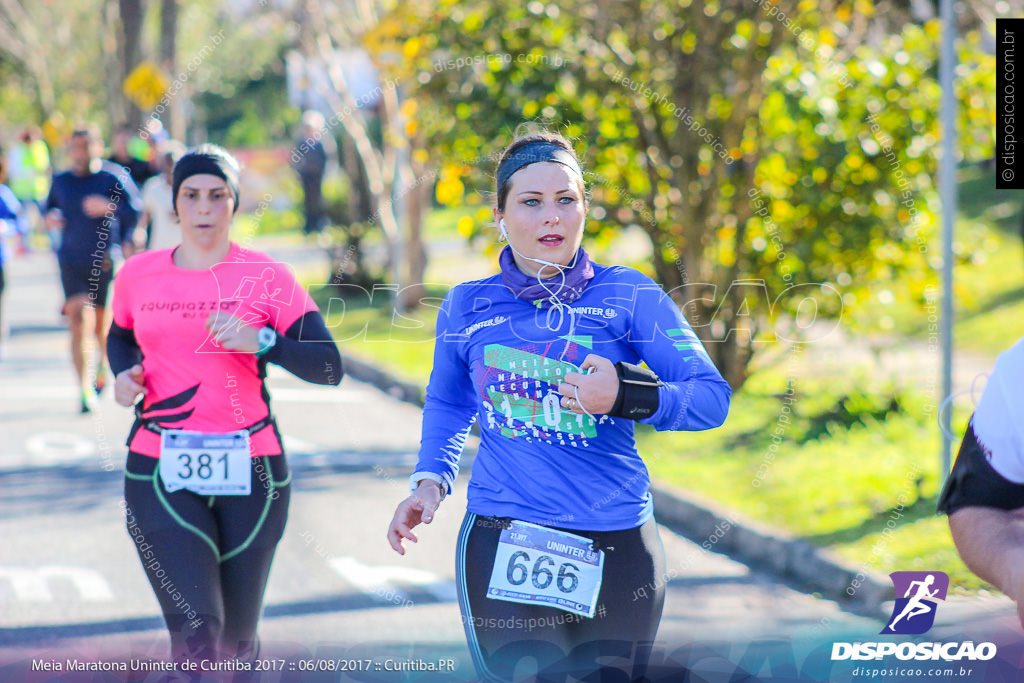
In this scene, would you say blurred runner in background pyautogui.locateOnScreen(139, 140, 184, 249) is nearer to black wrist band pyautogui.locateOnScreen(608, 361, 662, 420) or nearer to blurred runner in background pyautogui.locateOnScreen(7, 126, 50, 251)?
black wrist band pyautogui.locateOnScreen(608, 361, 662, 420)

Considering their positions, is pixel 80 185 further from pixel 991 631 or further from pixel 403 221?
pixel 991 631

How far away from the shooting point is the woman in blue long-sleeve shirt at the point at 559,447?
2748mm

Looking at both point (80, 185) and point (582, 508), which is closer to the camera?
point (582, 508)

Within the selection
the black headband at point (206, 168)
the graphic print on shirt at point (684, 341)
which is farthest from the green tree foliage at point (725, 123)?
the graphic print on shirt at point (684, 341)

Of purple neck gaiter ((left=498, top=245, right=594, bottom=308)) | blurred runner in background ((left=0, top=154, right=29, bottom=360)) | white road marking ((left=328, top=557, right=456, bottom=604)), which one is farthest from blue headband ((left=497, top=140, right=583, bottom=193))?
blurred runner in background ((left=0, top=154, right=29, bottom=360))

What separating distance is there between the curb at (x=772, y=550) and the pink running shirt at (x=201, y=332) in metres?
2.93

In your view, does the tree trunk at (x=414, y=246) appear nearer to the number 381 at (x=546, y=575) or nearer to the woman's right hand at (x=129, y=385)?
the woman's right hand at (x=129, y=385)

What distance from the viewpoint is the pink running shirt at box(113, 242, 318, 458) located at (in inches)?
142

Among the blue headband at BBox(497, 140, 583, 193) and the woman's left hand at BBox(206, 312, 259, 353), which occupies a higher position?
the blue headband at BBox(497, 140, 583, 193)

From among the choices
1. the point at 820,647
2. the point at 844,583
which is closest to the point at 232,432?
the point at 820,647

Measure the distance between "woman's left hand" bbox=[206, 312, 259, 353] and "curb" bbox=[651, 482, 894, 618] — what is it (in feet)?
10.1

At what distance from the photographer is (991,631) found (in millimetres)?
3500

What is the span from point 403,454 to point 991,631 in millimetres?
5372

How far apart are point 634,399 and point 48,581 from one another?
13.3 ft
